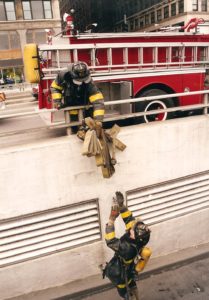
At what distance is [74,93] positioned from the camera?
474cm

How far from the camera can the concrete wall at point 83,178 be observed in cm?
446

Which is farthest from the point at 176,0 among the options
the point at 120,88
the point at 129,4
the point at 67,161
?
the point at 67,161

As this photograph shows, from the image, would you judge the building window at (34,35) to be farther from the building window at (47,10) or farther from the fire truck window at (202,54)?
the fire truck window at (202,54)

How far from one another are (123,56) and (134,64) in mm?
314

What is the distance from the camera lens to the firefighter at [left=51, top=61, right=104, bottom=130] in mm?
4461

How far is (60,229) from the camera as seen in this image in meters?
4.98

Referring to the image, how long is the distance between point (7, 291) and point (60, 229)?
1416 millimetres

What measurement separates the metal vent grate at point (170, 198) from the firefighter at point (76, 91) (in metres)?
1.82

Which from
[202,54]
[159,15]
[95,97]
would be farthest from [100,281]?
[159,15]

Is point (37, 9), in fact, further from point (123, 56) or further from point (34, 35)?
point (123, 56)

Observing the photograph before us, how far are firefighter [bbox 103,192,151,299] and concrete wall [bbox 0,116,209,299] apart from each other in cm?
87

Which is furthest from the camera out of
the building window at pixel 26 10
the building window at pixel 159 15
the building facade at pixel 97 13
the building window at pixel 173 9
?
the building facade at pixel 97 13

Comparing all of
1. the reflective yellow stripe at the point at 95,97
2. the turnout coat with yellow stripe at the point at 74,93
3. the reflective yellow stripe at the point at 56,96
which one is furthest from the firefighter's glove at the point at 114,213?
the reflective yellow stripe at the point at 56,96

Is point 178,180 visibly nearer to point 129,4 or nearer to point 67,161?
point 67,161
